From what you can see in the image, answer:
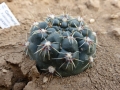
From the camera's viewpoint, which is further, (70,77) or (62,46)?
(70,77)

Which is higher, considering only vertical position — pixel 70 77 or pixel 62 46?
pixel 62 46

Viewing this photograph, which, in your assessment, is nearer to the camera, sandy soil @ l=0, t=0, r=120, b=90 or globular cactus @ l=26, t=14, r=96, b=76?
globular cactus @ l=26, t=14, r=96, b=76

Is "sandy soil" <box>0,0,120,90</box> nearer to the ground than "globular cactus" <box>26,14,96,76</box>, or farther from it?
nearer to the ground

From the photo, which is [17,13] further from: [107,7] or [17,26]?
[107,7]
